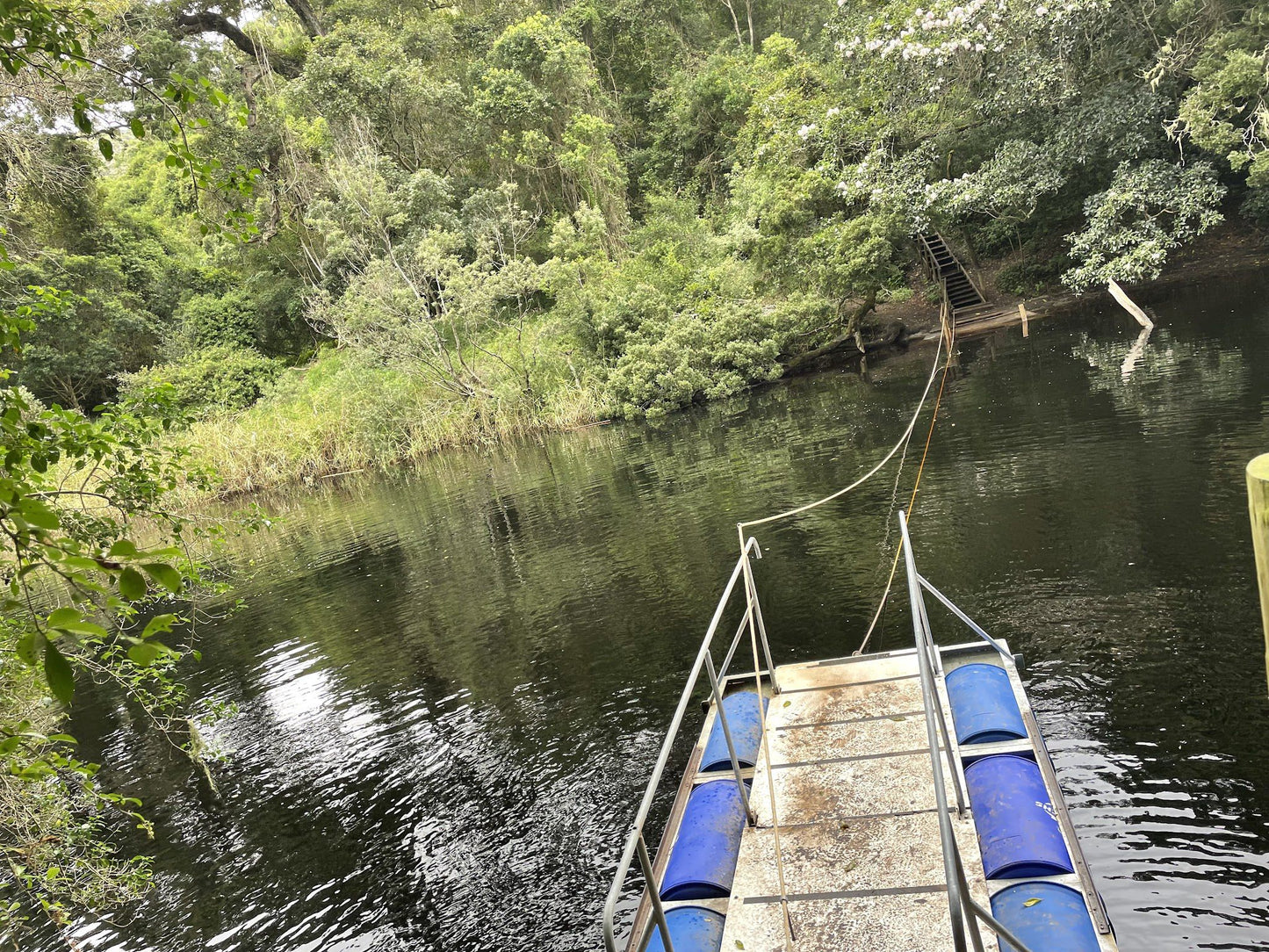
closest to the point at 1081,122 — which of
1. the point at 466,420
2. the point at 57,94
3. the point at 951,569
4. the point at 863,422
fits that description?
the point at 863,422

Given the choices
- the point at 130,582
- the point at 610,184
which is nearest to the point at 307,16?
the point at 610,184

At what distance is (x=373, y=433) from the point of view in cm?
3011

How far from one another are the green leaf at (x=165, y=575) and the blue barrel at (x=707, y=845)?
3.98 m

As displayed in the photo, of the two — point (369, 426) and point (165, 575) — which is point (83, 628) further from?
point (369, 426)

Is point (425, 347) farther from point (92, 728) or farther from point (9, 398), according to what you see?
point (9, 398)

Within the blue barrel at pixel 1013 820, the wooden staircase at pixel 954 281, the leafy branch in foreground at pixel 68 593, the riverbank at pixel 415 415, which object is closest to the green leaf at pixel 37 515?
the leafy branch in foreground at pixel 68 593

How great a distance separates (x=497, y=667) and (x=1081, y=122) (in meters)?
22.5

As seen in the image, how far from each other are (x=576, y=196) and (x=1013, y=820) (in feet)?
118

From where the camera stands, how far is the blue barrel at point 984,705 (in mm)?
5402

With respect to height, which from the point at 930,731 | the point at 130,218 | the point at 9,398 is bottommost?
the point at 930,731

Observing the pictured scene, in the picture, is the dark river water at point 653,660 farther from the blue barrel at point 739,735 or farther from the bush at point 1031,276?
the bush at point 1031,276

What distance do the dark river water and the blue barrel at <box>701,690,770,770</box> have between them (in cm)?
124

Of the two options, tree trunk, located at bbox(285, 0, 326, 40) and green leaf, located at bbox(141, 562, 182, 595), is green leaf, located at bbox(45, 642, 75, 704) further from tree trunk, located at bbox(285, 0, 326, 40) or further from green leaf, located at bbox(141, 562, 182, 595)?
tree trunk, located at bbox(285, 0, 326, 40)

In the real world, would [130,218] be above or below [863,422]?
above
